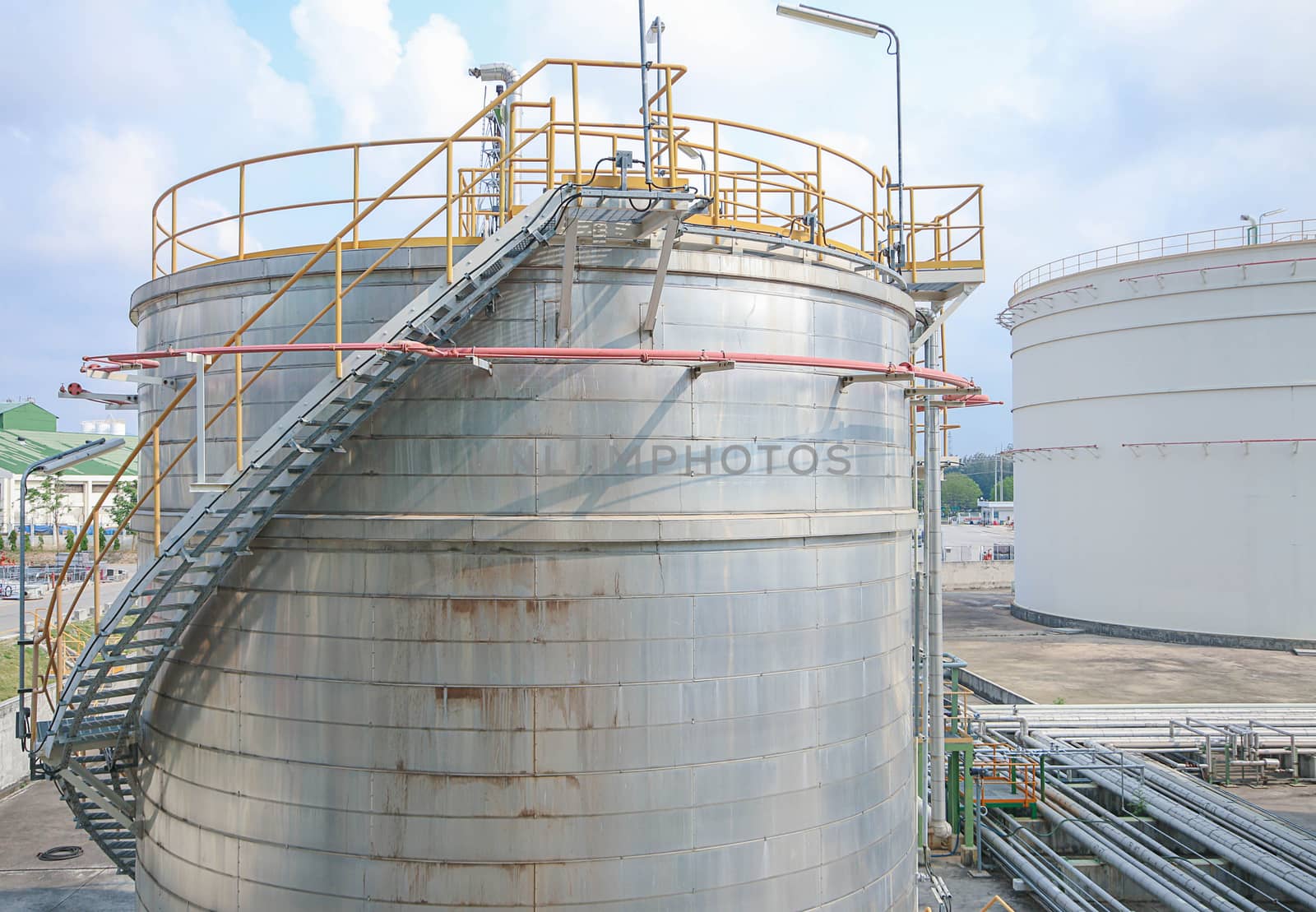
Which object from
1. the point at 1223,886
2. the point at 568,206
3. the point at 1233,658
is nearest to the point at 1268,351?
the point at 1233,658

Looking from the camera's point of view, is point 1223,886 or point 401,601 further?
point 1223,886

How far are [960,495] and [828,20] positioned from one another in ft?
514

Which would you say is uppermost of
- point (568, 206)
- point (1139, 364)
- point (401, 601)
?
point (1139, 364)

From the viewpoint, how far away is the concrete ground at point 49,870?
14.8m

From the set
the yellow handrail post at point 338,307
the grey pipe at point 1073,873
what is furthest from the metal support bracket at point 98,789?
the grey pipe at point 1073,873

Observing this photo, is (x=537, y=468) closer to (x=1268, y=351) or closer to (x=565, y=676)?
(x=565, y=676)

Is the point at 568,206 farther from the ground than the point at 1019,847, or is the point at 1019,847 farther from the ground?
the point at 568,206

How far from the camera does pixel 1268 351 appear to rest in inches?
1378

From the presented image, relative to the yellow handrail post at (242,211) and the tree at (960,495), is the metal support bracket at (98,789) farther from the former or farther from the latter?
the tree at (960,495)

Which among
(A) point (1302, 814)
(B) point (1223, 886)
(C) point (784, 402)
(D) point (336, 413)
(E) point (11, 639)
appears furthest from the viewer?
(E) point (11, 639)

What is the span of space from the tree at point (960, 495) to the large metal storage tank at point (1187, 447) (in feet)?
399

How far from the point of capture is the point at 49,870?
1623cm

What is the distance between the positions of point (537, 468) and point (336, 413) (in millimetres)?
1752

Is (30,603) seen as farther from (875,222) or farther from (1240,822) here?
(1240,822)
